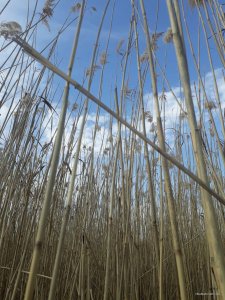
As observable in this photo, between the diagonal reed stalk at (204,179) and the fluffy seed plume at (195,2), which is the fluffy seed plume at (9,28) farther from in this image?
the diagonal reed stalk at (204,179)

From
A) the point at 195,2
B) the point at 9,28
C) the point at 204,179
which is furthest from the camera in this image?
the point at 9,28

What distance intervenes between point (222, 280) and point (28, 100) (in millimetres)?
1246

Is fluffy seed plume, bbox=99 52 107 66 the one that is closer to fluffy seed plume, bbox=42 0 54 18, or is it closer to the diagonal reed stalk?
fluffy seed plume, bbox=42 0 54 18

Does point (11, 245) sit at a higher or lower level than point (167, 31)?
lower

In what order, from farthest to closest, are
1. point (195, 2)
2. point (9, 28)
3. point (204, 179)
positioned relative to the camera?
point (9, 28)
point (195, 2)
point (204, 179)

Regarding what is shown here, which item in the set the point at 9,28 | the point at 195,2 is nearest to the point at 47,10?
the point at 9,28

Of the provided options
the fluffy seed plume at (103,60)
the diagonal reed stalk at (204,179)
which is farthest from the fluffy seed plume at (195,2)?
the diagonal reed stalk at (204,179)

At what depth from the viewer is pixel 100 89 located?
1407 mm

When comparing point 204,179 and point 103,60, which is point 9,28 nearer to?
point 103,60

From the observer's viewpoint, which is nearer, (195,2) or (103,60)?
(195,2)

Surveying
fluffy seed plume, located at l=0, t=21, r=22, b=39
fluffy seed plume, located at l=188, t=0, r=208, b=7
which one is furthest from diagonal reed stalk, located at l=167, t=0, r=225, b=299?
fluffy seed plume, located at l=0, t=21, r=22, b=39

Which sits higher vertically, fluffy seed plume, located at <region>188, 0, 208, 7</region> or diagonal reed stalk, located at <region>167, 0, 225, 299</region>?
fluffy seed plume, located at <region>188, 0, 208, 7</region>

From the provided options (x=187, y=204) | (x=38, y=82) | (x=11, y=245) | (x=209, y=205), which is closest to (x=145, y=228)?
(x=187, y=204)

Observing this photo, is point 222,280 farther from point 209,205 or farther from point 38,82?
point 38,82
